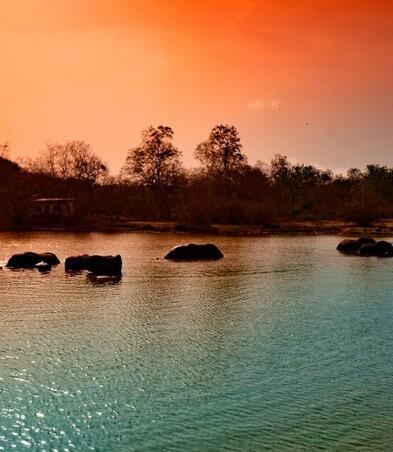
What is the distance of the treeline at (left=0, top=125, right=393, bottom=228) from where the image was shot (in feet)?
221

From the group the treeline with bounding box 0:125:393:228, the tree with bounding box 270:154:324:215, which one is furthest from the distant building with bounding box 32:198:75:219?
the tree with bounding box 270:154:324:215

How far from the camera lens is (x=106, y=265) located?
28875 millimetres

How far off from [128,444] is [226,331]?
810cm

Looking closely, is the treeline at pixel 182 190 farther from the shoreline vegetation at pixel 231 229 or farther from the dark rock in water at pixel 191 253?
the dark rock in water at pixel 191 253

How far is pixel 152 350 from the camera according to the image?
Result: 48.4 ft

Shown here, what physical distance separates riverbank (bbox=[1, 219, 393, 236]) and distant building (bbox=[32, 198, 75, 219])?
16.3 ft

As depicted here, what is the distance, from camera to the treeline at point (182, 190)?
67.3 meters

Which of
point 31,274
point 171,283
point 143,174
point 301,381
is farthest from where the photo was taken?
point 143,174

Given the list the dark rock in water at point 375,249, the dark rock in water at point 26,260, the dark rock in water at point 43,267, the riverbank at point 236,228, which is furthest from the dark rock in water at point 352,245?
the dark rock in water at point 43,267

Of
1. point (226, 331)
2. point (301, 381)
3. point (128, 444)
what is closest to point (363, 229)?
point (226, 331)

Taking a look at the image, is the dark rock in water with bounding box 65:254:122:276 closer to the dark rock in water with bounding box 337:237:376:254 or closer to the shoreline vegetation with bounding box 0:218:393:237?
the dark rock in water with bounding box 337:237:376:254

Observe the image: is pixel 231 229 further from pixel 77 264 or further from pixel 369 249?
pixel 77 264

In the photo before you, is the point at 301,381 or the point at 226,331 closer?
the point at 301,381

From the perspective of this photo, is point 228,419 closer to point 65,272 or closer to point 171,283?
point 171,283
